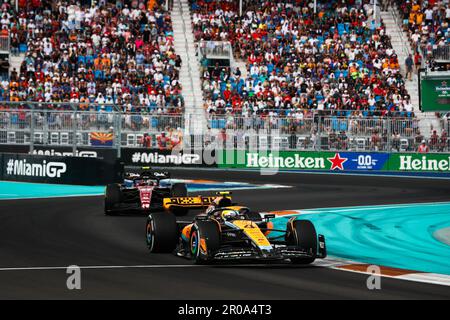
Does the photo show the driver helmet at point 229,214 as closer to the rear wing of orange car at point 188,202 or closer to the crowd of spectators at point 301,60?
the rear wing of orange car at point 188,202

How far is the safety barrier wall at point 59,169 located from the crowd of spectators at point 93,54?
8780 mm

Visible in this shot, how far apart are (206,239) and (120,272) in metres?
1.35

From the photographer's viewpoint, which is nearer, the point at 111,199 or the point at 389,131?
the point at 111,199

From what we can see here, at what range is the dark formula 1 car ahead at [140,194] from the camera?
21609mm

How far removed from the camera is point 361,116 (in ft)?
129

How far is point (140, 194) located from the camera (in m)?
21.7

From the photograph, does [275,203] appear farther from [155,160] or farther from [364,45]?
[364,45]

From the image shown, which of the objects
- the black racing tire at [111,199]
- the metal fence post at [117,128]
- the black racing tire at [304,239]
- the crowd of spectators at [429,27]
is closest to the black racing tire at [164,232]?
the black racing tire at [304,239]

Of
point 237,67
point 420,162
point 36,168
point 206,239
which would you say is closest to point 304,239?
point 206,239

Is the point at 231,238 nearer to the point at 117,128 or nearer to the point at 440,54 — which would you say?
the point at 117,128

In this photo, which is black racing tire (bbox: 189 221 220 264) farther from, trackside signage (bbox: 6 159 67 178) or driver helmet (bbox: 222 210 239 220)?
trackside signage (bbox: 6 159 67 178)

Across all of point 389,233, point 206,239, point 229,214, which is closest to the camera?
point 206,239

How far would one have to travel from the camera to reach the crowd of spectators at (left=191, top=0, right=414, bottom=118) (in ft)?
146

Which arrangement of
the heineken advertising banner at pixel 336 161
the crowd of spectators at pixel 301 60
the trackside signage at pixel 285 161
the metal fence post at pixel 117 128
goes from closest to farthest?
1. the metal fence post at pixel 117 128
2. the heineken advertising banner at pixel 336 161
3. the trackside signage at pixel 285 161
4. the crowd of spectators at pixel 301 60
